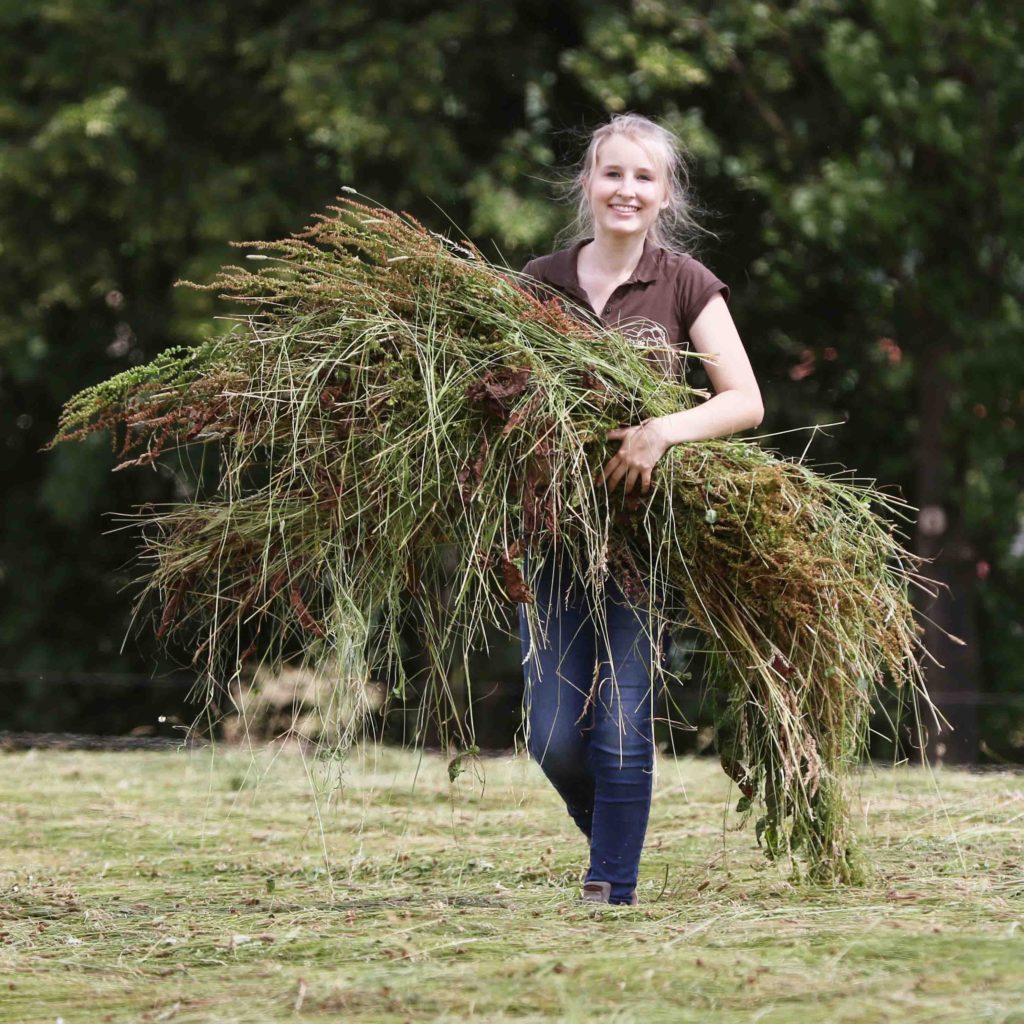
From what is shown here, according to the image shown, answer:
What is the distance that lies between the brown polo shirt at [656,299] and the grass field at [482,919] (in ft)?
3.10

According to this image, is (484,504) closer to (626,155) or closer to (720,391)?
(720,391)

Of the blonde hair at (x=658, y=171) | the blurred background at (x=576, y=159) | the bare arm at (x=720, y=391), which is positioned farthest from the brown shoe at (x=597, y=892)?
the blurred background at (x=576, y=159)

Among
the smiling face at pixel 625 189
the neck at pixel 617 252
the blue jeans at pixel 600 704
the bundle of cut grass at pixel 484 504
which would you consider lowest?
the blue jeans at pixel 600 704

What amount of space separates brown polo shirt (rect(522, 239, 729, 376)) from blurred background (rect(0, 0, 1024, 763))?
4695 millimetres

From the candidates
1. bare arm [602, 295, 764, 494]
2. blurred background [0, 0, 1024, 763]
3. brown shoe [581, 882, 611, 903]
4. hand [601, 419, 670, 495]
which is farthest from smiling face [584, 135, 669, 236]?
blurred background [0, 0, 1024, 763]

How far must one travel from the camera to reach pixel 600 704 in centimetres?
335

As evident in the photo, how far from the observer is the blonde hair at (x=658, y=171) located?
3.63 m

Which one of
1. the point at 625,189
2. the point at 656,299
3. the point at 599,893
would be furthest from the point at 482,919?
the point at 625,189

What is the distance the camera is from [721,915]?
3.06m

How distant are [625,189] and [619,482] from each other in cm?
68

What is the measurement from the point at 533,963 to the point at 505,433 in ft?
3.37

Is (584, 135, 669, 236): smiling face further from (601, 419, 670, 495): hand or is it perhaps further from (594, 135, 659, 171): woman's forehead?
(601, 419, 670, 495): hand

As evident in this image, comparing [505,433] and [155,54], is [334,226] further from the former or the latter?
[155,54]

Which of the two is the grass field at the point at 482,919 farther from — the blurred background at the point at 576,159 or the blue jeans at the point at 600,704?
the blurred background at the point at 576,159
